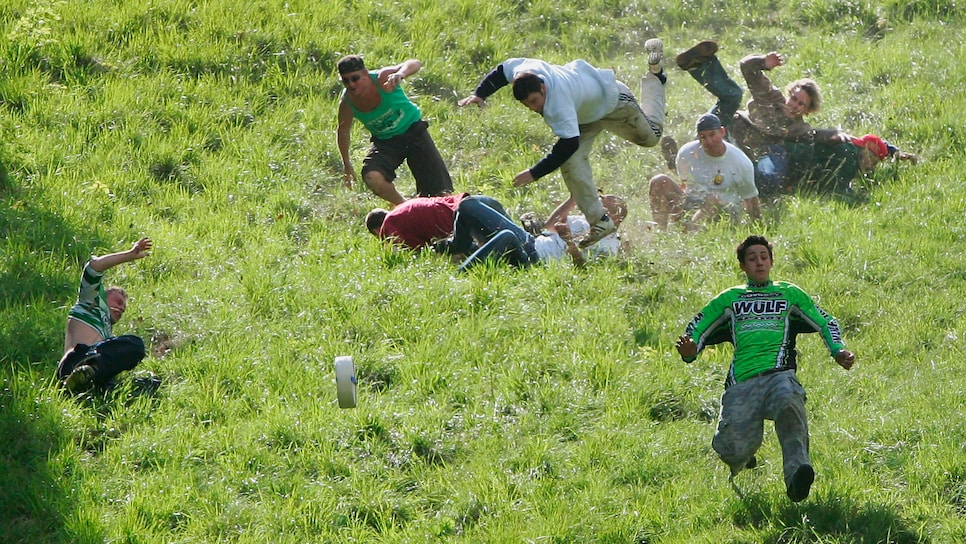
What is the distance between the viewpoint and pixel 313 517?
6918mm

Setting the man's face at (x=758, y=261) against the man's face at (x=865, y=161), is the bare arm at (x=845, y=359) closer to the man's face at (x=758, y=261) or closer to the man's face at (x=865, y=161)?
the man's face at (x=758, y=261)

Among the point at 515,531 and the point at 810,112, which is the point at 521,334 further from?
the point at 810,112

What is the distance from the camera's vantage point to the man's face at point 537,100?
8.94 metres

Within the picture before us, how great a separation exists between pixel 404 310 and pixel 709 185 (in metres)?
3.38

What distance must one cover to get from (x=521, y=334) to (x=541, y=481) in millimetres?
1771

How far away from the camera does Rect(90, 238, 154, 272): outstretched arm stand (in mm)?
7574

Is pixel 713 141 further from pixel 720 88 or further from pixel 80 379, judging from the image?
pixel 80 379

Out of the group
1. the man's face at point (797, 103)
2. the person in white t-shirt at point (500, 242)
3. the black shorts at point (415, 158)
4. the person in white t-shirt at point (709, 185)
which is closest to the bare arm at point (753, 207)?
the person in white t-shirt at point (709, 185)

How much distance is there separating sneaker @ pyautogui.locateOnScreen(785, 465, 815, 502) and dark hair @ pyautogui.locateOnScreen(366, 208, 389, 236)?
4695 mm

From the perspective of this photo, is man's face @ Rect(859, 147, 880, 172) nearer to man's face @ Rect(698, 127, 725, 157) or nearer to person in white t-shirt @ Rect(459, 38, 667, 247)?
man's face @ Rect(698, 127, 725, 157)

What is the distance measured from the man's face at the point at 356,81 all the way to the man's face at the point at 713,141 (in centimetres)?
291

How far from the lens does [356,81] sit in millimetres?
10547

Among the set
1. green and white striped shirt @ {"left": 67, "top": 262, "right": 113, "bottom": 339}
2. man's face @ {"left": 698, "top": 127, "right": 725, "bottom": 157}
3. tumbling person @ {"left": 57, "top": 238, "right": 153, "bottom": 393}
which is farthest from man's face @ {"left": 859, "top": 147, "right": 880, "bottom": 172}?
green and white striped shirt @ {"left": 67, "top": 262, "right": 113, "bottom": 339}

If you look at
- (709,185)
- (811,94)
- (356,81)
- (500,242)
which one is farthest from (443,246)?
(811,94)
